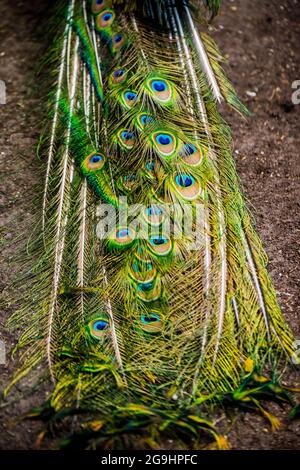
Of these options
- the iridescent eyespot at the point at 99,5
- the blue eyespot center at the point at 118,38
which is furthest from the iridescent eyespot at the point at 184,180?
the iridescent eyespot at the point at 99,5

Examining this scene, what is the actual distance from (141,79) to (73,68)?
533 mm

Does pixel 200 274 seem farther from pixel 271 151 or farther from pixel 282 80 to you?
pixel 282 80

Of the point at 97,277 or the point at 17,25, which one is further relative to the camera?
the point at 17,25

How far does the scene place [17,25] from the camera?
435cm

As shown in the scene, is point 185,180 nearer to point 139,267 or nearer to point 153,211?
point 153,211

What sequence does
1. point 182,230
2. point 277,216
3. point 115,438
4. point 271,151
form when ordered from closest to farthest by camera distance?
point 115,438
point 182,230
point 277,216
point 271,151

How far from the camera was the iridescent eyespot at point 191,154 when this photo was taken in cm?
278

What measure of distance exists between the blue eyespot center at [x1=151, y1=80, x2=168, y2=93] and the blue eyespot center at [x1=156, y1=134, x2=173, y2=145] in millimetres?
309

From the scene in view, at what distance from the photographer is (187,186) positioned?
2.70 metres

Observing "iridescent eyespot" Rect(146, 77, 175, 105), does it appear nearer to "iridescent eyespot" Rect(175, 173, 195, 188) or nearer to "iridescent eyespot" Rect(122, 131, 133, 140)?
"iridescent eyespot" Rect(122, 131, 133, 140)

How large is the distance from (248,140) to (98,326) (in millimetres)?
1702

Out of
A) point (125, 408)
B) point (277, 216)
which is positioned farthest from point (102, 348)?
point (277, 216)

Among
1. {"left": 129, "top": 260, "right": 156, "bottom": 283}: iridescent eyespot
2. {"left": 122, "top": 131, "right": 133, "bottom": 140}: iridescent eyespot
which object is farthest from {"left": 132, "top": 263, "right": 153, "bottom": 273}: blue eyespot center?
{"left": 122, "top": 131, "right": 133, "bottom": 140}: iridescent eyespot

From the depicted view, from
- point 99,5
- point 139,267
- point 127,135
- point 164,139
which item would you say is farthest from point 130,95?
point 139,267
